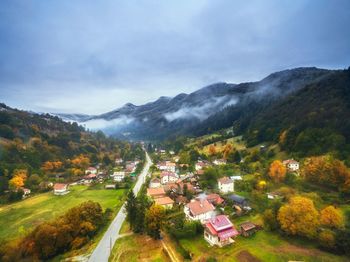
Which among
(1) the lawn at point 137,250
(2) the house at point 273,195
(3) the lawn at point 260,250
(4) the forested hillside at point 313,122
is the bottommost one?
(3) the lawn at point 260,250

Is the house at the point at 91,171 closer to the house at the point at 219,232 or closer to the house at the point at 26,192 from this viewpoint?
the house at the point at 26,192

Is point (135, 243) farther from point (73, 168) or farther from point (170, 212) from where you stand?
point (73, 168)

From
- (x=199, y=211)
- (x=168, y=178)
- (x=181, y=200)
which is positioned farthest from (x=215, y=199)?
(x=168, y=178)

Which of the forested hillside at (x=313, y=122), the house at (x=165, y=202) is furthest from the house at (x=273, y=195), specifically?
the forested hillside at (x=313, y=122)

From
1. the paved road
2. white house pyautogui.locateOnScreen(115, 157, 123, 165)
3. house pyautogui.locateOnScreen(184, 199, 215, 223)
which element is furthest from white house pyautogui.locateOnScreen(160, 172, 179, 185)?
white house pyautogui.locateOnScreen(115, 157, 123, 165)

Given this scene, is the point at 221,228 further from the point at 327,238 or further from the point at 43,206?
the point at 43,206

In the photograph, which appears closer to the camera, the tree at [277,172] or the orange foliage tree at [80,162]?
the tree at [277,172]

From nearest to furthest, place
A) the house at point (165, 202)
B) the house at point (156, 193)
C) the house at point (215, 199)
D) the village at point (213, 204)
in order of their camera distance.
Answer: the village at point (213, 204)
the house at point (215, 199)
the house at point (165, 202)
the house at point (156, 193)

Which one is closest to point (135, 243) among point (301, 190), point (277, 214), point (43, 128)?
point (277, 214)
